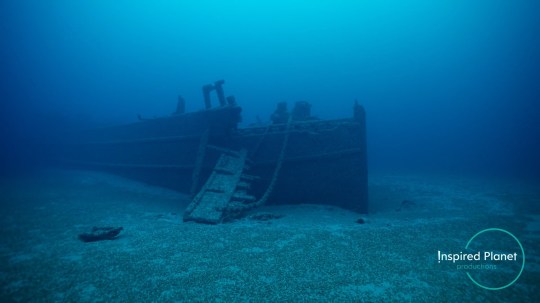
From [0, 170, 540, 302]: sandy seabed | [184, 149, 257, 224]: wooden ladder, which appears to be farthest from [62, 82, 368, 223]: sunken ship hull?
[0, 170, 540, 302]: sandy seabed

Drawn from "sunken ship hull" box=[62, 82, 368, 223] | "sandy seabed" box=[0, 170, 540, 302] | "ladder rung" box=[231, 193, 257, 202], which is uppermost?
"sunken ship hull" box=[62, 82, 368, 223]

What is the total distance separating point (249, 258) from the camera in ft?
12.3

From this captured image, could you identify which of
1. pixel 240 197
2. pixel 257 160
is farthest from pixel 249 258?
pixel 257 160

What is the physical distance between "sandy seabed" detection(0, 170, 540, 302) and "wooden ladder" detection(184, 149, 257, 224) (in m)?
0.39

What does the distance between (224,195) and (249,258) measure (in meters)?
3.14

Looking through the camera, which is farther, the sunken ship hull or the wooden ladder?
the sunken ship hull

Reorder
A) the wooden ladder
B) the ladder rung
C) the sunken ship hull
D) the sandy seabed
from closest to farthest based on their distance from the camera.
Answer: the sandy seabed → the wooden ladder → the ladder rung → the sunken ship hull

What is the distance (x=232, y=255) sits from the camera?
3867 mm

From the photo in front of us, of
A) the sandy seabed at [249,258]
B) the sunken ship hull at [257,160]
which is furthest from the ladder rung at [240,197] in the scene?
the sandy seabed at [249,258]

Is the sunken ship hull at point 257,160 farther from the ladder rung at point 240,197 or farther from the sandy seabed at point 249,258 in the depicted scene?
the sandy seabed at point 249,258

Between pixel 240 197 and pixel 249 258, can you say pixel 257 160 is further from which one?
pixel 249 258

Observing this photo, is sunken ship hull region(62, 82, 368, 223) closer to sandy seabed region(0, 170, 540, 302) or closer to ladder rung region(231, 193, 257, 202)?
ladder rung region(231, 193, 257, 202)

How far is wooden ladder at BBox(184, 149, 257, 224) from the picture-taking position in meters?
5.94

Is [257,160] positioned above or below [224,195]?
above
